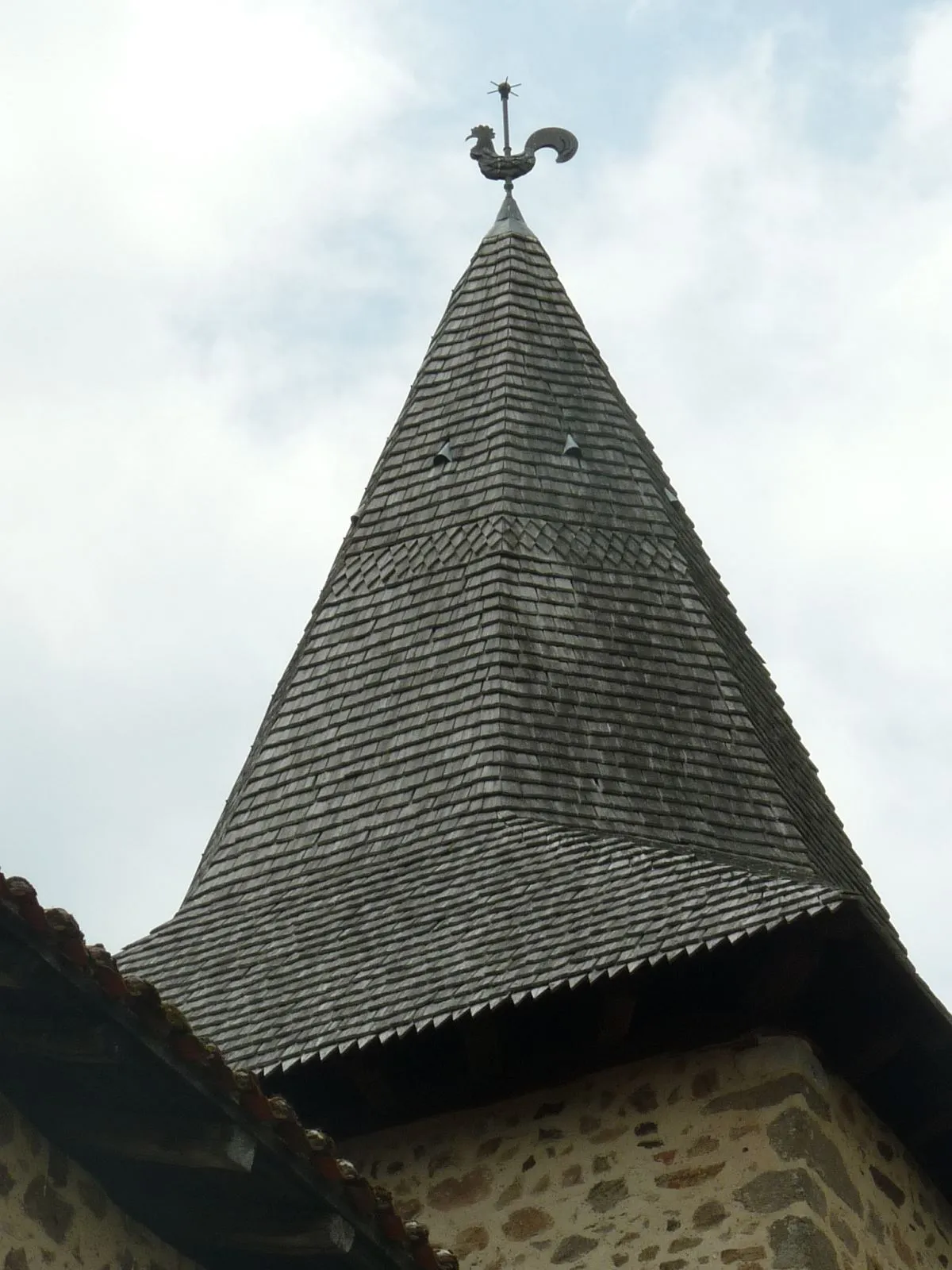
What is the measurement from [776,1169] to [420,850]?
2803mm

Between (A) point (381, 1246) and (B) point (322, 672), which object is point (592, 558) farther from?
(A) point (381, 1246)

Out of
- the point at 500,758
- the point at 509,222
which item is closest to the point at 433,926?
the point at 500,758

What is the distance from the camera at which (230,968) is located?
1080 cm

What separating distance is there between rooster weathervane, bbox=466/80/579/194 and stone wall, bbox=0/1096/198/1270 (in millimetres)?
11745

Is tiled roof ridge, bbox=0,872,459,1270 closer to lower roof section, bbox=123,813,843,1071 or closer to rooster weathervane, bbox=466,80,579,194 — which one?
lower roof section, bbox=123,813,843,1071

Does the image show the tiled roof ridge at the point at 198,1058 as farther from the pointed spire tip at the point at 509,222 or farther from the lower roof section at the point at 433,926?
the pointed spire tip at the point at 509,222

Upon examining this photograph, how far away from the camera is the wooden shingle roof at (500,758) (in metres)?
9.86

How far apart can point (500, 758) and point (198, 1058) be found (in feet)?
17.2

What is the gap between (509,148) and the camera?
17516mm

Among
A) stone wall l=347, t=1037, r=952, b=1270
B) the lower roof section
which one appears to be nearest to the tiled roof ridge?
stone wall l=347, t=1037, r=952, b=1270

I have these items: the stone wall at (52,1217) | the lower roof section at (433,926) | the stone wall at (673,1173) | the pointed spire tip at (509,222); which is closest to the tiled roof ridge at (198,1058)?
the stone wall at (52,1217)

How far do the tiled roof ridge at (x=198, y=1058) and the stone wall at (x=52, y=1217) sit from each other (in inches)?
15.9

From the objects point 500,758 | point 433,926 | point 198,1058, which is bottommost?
point 198,1058

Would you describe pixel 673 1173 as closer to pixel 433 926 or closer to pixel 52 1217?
pixel 433 926
